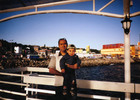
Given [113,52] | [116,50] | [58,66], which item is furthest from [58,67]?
[113,52]

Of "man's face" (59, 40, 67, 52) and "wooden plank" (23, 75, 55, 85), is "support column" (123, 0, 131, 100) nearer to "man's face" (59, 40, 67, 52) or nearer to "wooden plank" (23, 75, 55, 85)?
"man's face" (59, 40, 67, 52)

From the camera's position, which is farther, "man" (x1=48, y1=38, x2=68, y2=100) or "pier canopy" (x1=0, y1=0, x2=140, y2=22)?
"pier canopy" (x1=0, y1=0, x2=140, y2=22)

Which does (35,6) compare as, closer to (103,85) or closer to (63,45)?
(63,45)

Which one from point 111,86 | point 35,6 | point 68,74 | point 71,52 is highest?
point 35,6

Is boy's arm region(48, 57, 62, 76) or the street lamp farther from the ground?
the street lamp

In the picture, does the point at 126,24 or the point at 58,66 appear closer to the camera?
the point at 58,66

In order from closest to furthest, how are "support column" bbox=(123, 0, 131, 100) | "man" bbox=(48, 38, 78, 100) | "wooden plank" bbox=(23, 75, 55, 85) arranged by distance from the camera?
"man" bbox=(48, 38, 78, 100)
"wooden plank" bbox=(23, 75, 55, 85)
"support column" bbox=(123, 0, 131, 100)

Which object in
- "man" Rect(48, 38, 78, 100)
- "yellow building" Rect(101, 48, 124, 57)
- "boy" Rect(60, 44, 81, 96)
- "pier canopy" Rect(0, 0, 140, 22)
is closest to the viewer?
"boy" Rect(60, 44, 81, 96)

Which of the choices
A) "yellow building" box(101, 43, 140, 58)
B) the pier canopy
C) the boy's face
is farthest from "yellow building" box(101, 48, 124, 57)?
the boy's face

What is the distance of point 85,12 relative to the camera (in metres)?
2.97

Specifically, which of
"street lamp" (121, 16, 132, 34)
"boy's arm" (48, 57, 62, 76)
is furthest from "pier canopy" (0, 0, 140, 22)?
"boy's arm" (48, 57, 62, 76)

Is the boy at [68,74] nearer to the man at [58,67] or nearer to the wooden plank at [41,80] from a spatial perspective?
the man at [58,67]

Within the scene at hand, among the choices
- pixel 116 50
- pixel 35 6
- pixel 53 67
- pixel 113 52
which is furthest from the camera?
pixel 113 52

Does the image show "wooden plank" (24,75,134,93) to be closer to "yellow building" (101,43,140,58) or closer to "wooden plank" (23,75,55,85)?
"wooden plank" (23,75,55,85)
